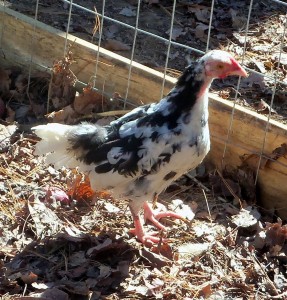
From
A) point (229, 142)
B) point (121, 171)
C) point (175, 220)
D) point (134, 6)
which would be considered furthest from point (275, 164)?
point (134, 6)

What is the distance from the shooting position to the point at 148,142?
13.5ft

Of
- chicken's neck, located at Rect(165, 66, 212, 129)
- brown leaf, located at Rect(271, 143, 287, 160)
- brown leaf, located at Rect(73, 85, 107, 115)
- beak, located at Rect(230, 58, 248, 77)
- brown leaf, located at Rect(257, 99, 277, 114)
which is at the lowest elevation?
brown leaf, located at Rect(73, 85, 107, 115)

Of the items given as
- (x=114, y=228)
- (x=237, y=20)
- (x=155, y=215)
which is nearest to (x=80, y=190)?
(x=114, y=228)

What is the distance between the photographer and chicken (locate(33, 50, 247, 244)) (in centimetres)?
411

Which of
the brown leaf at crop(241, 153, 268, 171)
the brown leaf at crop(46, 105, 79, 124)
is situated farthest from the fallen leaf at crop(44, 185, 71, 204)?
the brown leaf at crop(241, 153, 268, 171)

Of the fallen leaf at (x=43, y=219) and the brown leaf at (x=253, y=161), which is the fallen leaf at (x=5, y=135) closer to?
the fallen leaf at (x=43, y=219)

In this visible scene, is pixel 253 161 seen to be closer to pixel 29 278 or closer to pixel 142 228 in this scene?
pixel 142 228

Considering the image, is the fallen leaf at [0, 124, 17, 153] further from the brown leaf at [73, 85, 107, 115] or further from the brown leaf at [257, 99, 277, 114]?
the brown leaf at [257, 99, 277, 114]

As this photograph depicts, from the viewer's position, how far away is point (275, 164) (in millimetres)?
4652

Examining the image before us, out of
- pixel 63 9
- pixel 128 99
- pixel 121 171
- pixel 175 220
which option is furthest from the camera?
pixel 63 9

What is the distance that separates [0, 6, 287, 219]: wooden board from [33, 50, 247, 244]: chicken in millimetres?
Answer: 594

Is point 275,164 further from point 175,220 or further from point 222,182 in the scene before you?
point 175,220

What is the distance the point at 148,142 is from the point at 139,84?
99 centimetres

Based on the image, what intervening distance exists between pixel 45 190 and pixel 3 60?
1358 mm
